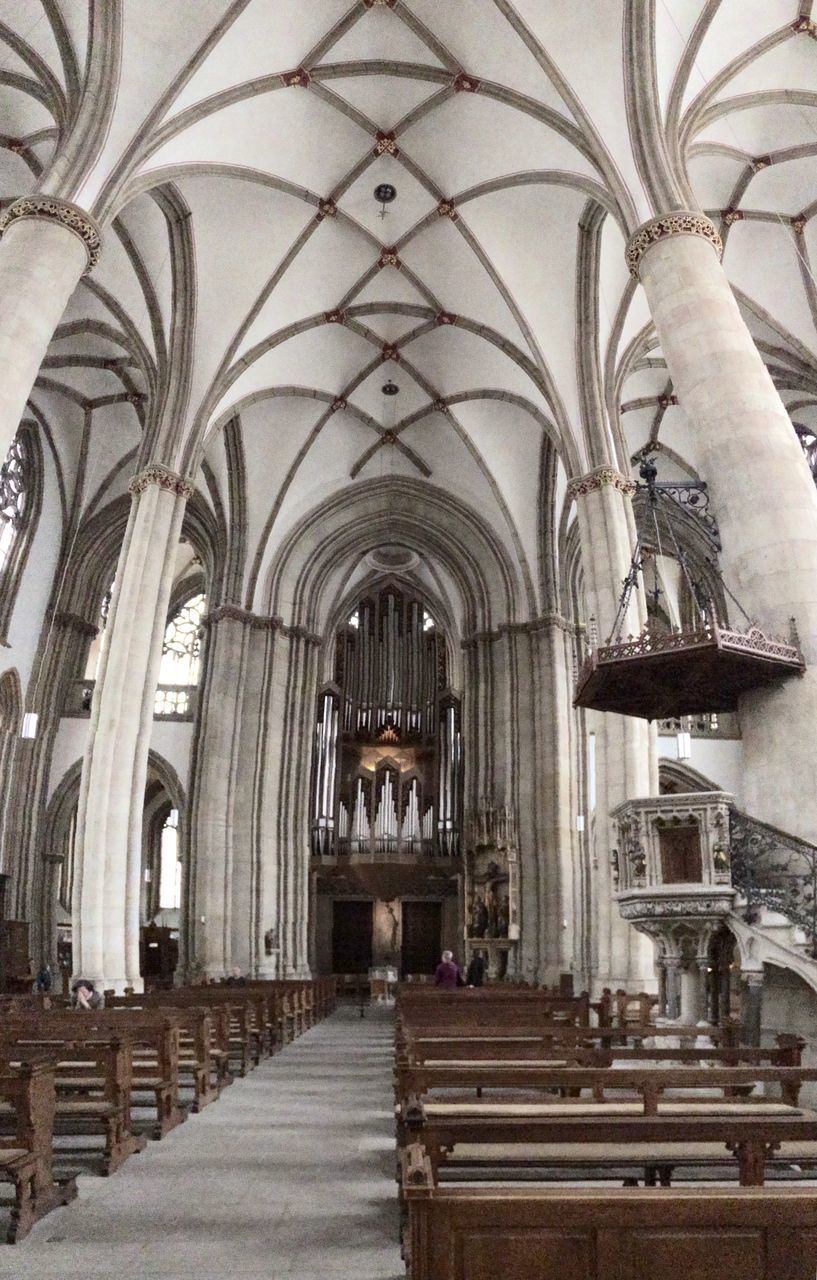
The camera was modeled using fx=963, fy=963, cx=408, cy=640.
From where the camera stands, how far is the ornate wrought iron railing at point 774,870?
27.7 feet

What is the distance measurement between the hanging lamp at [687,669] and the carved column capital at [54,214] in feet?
27.2

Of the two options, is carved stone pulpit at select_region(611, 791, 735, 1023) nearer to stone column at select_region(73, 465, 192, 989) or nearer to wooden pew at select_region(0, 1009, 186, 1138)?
wooden pew at select_region(0, 1009, 186, 1138)

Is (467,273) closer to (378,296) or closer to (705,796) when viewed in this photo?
(378,296)

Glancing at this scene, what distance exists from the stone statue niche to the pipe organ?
16.1 feet

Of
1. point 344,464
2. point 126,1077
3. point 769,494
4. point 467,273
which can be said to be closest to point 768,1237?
point 126,1077

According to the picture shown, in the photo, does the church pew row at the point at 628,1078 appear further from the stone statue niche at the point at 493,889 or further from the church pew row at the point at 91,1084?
the stone statue niche at the point at 493,889

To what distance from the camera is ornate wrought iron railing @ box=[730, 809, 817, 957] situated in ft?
27.7

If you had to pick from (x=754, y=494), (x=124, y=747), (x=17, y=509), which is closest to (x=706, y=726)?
(x=124, y=747)

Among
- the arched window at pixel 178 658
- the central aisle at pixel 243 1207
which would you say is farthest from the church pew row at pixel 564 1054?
the arched window at pixel 178 658

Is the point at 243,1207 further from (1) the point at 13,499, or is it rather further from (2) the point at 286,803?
(1) the point at 13,499

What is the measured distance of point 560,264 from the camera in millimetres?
18906

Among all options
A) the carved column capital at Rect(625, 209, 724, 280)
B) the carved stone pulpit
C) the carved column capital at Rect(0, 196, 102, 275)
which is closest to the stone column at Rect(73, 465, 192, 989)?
the carved column capital at Rect(0, 196, 102, 275)

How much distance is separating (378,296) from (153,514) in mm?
7793

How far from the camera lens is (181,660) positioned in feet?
101
